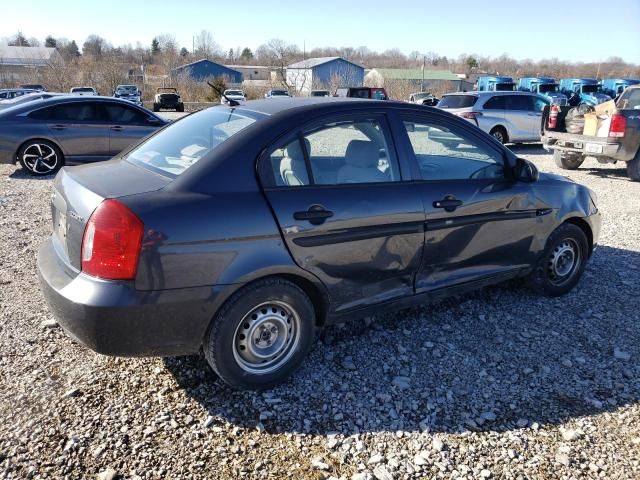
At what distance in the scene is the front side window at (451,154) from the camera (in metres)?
3.62

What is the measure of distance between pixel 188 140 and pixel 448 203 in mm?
1814

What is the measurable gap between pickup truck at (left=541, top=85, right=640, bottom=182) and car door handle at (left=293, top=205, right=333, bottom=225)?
9.14 meters

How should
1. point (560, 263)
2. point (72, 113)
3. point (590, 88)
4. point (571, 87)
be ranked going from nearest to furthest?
point (560, 263), point (72, 113), point (590, 88), point (571, 87)

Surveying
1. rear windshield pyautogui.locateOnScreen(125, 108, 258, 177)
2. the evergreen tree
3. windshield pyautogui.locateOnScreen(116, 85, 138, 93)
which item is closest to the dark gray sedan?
rear windshield pyautogui.locateOnScreen(125, 108, 258, 177)

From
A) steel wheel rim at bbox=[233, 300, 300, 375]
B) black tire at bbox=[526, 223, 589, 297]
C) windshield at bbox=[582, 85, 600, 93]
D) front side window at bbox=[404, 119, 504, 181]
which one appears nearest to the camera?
steel wheel rim at bbox=[233, 300, 300, 375]

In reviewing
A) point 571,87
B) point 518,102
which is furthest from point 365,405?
point 571,87

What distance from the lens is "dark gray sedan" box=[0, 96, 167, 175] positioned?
9.59m

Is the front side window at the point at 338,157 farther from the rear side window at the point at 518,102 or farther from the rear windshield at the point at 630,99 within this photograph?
the rear side window at the point at 518,102

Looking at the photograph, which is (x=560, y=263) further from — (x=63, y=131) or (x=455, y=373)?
(x=63, y=131)

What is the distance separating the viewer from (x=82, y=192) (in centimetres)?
282

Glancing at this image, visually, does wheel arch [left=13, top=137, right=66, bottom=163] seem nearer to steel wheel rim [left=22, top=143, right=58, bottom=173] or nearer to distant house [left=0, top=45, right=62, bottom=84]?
steel wheel rim [left=22, top=143, right=58, bottom=173]

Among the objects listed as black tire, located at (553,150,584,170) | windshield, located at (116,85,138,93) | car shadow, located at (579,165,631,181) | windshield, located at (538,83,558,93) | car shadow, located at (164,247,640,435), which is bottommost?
car shadow, located at (579,165,631,181)

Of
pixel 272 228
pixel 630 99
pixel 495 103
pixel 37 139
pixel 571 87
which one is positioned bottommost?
pixel 571 87

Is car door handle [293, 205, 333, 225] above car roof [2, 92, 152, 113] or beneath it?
beneath
